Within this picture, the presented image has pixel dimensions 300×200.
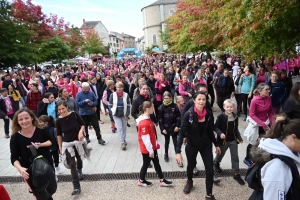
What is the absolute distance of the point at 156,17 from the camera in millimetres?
74438

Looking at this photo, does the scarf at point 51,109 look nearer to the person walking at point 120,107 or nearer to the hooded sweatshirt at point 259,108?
the person walking at point 120,107

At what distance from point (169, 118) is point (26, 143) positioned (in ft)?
9.12

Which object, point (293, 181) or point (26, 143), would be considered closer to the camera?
point (293, 181)

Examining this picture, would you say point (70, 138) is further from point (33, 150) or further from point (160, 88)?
point (160, 88)

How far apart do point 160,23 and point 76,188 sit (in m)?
74.2

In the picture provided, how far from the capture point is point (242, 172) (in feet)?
15.5

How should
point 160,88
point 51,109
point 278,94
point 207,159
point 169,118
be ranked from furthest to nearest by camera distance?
point 160,88, point 278,94, point 51,109, point 169,118, point 207,159

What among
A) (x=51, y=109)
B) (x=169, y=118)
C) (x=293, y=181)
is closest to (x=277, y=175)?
(x=293, y=181)

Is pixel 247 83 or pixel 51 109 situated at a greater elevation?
pixel 247 83

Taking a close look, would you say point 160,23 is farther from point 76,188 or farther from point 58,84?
point 76,188

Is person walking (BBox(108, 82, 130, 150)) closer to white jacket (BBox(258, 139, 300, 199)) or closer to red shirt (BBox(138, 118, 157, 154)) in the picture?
red shirt (BBox(138, 118, 157, 154))

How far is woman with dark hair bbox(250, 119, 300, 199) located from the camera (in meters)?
1.82

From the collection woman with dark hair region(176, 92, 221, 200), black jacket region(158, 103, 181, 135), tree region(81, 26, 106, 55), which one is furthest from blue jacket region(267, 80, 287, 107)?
tree region(81, 26, 106, 55)

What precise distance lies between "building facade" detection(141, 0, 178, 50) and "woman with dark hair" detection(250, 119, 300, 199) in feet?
235
